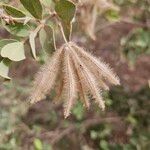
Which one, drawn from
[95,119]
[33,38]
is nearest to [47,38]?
[33,38]

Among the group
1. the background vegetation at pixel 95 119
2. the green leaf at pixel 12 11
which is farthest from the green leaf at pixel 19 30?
the background vegetation at pixel 95 119

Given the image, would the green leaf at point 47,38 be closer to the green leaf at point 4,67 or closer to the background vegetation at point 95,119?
the green leaf at point 4,67

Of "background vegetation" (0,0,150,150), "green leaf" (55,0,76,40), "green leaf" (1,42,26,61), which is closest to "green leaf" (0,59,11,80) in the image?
"green leaf" (1,42,26,61)

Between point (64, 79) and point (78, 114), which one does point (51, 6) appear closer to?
point (64, 79)

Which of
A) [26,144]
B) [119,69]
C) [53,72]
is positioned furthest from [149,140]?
[53,72]

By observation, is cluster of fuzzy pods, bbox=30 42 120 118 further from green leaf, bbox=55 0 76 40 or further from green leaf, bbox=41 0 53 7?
green leaf, bbox=41 0 53 7

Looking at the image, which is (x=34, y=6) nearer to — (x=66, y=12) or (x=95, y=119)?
(x=66, y=12)
